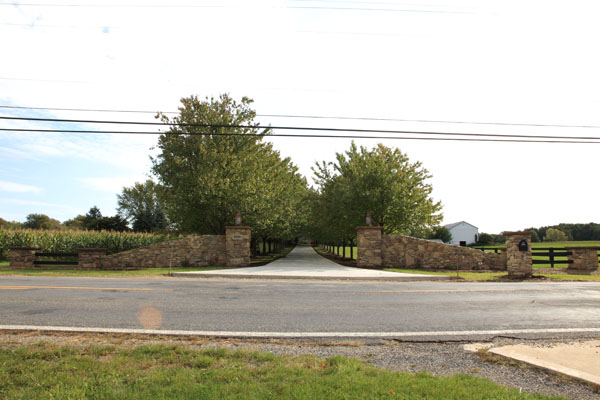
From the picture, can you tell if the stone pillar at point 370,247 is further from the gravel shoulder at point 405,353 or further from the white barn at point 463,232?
the white barn at point 463,232

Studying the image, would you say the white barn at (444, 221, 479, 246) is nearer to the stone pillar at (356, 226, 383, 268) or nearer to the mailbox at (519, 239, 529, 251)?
the stone pillar at (356, 226, 383, 268)

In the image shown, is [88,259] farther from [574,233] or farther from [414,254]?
[574,233]

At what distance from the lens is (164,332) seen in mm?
5750

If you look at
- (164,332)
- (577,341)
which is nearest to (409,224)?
(577,341)

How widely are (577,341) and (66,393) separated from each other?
6818 mm

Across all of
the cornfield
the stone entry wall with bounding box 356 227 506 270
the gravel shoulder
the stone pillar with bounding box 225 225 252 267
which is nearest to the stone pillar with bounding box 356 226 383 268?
the stone entry wall with bounding box 356 227 506 270

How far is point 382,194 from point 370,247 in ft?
14.0

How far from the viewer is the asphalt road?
20.3 feet

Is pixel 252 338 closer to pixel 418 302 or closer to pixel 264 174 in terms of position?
pixel 418 302

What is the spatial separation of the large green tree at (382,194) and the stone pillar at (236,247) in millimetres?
6841

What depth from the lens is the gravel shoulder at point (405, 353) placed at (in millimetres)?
3881

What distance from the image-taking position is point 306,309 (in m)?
7.56

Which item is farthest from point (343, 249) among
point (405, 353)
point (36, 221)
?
point (36, 221)

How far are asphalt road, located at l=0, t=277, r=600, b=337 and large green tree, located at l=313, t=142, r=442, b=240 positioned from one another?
40.2 feet
